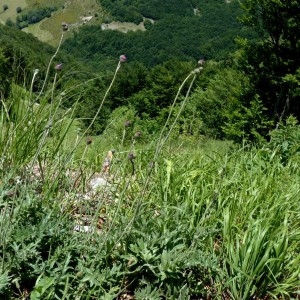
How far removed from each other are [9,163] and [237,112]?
16.5 m

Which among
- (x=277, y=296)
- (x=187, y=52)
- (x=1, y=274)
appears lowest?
(x=187, y=52)

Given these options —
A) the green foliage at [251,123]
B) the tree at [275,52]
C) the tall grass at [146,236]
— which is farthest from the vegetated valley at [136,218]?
the tree at [275,52]

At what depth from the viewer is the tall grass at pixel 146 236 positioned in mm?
2291

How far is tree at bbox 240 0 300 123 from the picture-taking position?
18.7 m

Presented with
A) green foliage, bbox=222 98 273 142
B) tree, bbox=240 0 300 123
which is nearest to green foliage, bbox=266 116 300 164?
green foliage, bbox=222 98 273 142

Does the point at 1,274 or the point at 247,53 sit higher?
the point at 1,274

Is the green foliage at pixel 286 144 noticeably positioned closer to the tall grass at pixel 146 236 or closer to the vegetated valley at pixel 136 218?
the vegetated valley at pixel 136 218

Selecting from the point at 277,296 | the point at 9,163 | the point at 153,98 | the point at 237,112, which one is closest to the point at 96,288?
the point at 277,296

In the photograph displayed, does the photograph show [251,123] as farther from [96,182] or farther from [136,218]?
[136,218]

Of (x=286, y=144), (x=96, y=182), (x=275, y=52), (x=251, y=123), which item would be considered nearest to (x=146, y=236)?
(x=96, y=182)

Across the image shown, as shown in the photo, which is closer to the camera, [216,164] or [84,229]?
[84,229]

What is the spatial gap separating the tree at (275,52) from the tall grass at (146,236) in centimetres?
1601

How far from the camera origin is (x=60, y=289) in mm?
2260

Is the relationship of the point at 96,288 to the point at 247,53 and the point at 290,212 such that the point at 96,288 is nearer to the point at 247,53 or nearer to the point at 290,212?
the point at 290,212
